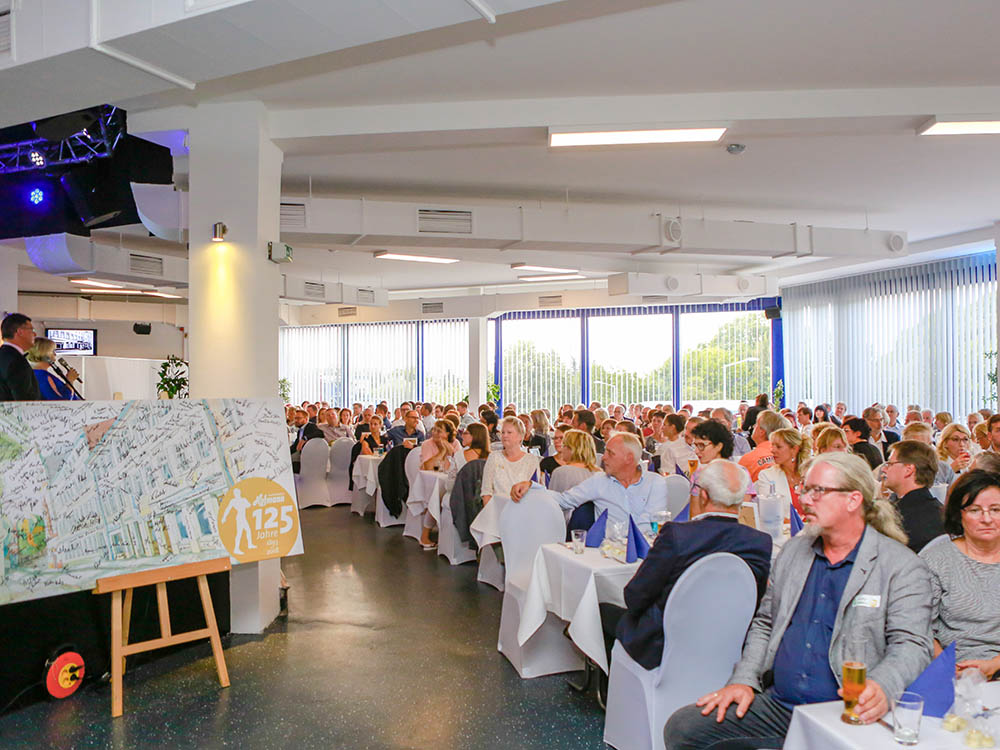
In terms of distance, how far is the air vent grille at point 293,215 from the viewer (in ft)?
24.4

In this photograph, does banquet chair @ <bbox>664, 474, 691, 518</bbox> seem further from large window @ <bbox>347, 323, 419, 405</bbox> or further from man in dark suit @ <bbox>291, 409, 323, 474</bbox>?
large window @ <bbox>347, 323, 419, 405</bbox>

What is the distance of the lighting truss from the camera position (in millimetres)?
7896

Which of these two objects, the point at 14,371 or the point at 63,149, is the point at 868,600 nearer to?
the point at 14,371

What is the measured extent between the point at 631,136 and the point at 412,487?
4148 millimetres

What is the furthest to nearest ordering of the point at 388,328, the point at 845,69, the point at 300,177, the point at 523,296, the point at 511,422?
the point at 388,328 < the point at 523,296 < the point at 300,177 < the point at 511,422 < the point at 845,69

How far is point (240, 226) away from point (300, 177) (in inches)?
99.9

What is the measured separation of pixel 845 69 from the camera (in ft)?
16.9

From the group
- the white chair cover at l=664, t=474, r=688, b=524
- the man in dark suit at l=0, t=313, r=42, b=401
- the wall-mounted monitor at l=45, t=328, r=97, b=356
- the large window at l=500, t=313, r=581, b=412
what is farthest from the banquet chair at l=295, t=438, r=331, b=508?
the wall-mounted monitor at l=45, t=328, r=97, b=356

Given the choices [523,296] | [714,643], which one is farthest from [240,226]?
[523,296]

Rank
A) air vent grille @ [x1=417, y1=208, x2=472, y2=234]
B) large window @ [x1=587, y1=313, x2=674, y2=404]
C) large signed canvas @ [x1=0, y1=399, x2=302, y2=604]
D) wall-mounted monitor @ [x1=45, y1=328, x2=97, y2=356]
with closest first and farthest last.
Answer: large signed canvas @ [x1=0, y1=399, x2=302, y2=604] → air vent grille @ [x1=417, y1=208, x2=472, y2=234] → wall-mounted monitor @ [x1=45, y1=328, x2=97, y2=356] → large window @ [x1=587, y1=313, x2=674, y2=404]

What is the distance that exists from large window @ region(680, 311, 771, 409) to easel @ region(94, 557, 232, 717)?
43.5ft

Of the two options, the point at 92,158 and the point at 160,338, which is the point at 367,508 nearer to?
the point at 92,158

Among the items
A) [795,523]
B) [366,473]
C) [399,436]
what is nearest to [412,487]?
[366,473]

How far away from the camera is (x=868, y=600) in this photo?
8.18ft
